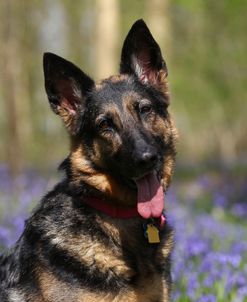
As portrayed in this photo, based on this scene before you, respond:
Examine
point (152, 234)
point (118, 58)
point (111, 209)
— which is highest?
point (118, 58)

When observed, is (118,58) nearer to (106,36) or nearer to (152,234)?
(106,36)

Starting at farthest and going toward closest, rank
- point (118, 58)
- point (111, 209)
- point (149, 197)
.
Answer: point (118, 58), point (111, 209), point (149, 197)

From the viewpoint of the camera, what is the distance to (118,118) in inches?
184

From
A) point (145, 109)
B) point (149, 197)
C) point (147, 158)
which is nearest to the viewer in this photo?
point (147, 158)

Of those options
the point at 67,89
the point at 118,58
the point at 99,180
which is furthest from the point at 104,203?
the point at 118,58

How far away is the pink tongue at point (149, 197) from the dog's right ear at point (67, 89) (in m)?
0.70

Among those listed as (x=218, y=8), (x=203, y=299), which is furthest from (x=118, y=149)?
(x=218, y=8)

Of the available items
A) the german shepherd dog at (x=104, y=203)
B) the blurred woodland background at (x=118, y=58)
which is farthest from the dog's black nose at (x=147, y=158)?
the blurred woodland background at (x=118, y=58)

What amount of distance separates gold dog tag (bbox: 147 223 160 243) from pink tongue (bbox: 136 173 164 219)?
175mm

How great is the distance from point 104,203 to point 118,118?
652 mm

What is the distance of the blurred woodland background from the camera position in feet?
46.1

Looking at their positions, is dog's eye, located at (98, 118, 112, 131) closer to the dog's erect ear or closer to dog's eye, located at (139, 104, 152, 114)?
dog's eye, located at (139, 104, 152, 114)

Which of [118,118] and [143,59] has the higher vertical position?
[143,59]

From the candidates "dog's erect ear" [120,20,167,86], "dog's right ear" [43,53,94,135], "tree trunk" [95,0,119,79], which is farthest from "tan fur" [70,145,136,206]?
"tree trunk" [95,0,119,79]
